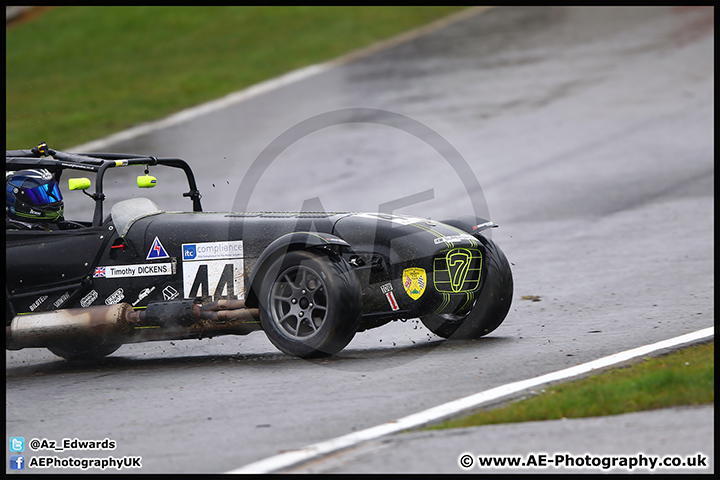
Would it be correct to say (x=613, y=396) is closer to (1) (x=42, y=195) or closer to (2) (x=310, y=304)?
(2) (x=310, y=304)

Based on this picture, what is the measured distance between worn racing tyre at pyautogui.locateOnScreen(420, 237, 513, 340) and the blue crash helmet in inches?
136

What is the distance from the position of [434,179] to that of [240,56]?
1003 cm

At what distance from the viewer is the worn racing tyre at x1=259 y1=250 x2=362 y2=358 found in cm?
732

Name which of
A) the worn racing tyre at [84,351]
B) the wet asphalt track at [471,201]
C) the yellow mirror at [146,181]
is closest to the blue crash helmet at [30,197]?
the yellow mirror at [146,181]

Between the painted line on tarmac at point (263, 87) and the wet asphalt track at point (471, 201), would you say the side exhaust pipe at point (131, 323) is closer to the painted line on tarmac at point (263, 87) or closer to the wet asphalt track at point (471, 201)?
the wet asphalt track at point (471, 201)

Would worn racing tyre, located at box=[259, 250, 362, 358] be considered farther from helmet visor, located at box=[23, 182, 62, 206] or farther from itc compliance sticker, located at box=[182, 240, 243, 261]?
helmet visor, located at box=[23, 182, 62, 206]

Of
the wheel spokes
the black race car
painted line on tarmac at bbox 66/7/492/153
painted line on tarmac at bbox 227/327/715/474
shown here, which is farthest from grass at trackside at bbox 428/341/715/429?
painted line on tarmac at bbox 66/7/492/153

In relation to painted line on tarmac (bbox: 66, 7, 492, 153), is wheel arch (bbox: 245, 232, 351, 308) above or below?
below

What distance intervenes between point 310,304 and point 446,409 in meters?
1.85

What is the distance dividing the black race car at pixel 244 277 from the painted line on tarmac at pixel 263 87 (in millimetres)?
9585

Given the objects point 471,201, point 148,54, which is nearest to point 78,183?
point 471,201

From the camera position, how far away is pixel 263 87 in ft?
71.5

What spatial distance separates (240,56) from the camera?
24.6 metres

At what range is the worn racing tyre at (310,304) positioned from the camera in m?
7.32
